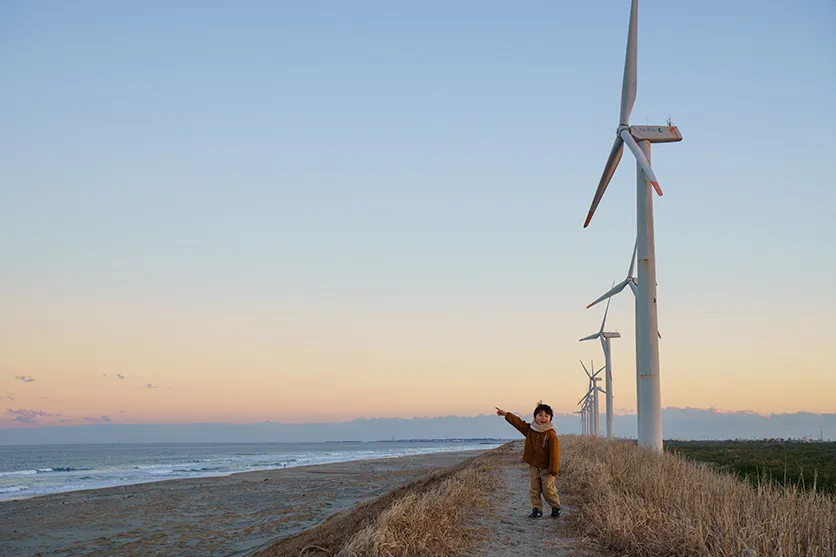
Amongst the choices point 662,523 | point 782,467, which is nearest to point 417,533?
point 662,523

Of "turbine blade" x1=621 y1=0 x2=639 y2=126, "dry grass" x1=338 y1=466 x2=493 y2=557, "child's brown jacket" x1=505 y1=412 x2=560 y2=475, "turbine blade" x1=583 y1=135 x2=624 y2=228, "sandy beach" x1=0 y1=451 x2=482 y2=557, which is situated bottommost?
"sandy beach" x1=0 y1=451 x2=482 y2=557

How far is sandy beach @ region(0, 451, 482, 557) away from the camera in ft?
57.8

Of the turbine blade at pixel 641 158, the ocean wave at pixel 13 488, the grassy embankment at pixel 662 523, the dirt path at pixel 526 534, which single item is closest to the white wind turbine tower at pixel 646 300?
the turbine blade at pixel 641 158

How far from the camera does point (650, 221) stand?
24.7 meters

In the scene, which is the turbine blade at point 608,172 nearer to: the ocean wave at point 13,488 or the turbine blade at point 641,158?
the turbine blade at point 641,158

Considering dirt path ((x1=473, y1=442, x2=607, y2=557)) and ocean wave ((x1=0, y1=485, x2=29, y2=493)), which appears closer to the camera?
dirt path ((x1=473, y1=442, x2=607, y2=557))

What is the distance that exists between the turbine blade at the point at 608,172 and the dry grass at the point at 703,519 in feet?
55.9

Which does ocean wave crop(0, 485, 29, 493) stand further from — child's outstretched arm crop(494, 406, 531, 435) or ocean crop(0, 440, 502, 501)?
child's outstretched arm crop(494, 406, 531, 435)

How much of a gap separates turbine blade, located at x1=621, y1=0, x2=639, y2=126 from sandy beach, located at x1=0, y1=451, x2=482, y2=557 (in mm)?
18960

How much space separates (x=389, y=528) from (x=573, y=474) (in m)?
10.9

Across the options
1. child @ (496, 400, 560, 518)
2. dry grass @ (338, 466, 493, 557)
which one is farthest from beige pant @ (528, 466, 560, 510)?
dry grass @ (338, 466, 493, 557)

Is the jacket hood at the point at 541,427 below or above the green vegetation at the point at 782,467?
above

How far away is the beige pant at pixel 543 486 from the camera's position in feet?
40.1

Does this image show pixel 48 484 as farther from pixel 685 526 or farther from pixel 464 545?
pixel 685 526
